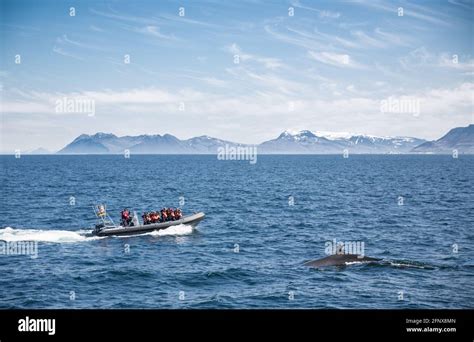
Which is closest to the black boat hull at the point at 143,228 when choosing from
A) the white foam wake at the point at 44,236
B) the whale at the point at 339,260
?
the white foam wake at the point at 44,236

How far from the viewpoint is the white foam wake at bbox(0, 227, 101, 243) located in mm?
43062

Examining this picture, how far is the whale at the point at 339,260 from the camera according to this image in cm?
3297

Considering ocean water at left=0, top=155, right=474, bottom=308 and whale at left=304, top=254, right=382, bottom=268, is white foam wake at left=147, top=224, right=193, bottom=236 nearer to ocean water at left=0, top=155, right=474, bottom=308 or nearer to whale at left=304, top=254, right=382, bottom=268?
ocean water at left=0, top=155, right=474, bottom=308

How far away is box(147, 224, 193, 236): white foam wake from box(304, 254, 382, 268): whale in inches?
667

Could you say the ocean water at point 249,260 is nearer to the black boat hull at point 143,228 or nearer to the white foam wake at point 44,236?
the white foam wake at point 44,236

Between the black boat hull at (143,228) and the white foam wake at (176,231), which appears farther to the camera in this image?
the white foam wake at (176,231)

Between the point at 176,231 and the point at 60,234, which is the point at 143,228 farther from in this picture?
the point at 60,234

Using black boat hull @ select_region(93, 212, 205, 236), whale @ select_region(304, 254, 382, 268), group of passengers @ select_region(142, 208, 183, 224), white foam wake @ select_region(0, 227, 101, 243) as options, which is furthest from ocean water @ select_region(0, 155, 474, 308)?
group of passengers @ select_region(142, 208, 183, 224)

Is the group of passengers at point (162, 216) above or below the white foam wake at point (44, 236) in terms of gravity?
above

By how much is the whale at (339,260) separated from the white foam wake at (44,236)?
21.6m

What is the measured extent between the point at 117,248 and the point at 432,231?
97.7 feet
